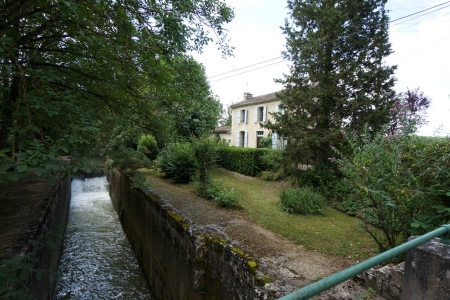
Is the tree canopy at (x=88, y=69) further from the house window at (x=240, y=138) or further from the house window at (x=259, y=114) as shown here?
the house window at (x=240, y=138)

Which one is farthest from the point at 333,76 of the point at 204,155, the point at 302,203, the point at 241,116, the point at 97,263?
the point at 241,116

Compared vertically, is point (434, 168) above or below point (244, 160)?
above

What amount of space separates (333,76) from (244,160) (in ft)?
20.7

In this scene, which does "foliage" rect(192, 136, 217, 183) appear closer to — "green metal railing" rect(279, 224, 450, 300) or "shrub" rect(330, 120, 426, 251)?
"shrub" rect(330, 120, 426, 251)

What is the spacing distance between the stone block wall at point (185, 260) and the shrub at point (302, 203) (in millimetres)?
2866

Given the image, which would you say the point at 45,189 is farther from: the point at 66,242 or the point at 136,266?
the point at 136,266

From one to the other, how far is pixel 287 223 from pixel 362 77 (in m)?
5.48

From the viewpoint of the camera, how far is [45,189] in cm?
732

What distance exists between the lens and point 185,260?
4.48 meters

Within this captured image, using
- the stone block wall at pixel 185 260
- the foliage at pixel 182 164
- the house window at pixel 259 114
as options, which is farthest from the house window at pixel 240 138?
the stone block wall at pixel 185 260

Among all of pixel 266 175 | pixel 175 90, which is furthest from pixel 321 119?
pixel 175 90

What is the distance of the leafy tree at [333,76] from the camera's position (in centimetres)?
770

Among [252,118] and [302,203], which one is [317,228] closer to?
[302,203]

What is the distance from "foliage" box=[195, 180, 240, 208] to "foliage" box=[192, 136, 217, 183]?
0.42 m
